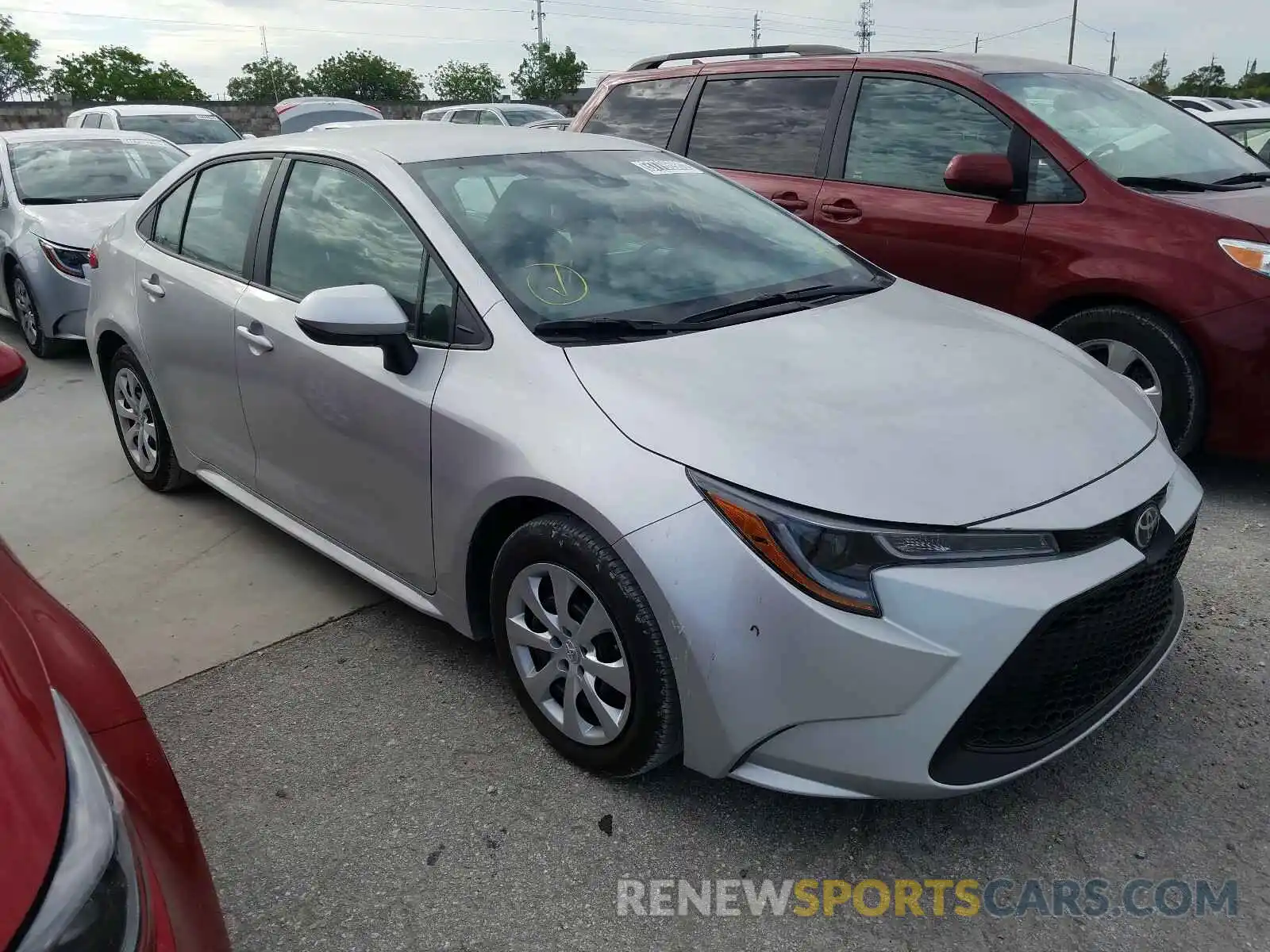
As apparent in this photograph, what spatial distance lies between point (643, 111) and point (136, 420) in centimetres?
323

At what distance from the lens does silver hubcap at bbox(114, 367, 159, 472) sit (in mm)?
4336

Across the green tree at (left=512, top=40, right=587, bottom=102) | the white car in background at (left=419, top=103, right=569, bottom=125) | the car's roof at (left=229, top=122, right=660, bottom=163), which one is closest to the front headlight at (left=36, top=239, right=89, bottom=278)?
the car's roof at (left=229, top=122, right=660, bottom=163)

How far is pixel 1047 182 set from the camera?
4441 mm

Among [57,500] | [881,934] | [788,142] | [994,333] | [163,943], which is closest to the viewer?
[163,943]

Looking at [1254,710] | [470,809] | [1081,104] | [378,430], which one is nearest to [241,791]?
[470,809]

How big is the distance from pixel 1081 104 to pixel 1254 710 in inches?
120

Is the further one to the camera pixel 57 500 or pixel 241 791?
pixel 57 500

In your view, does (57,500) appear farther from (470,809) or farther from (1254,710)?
(1254,710)

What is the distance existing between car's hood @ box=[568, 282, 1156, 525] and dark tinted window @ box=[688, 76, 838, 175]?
258cm

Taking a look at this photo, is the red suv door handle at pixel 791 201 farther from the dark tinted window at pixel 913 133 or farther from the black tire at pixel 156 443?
the black tire at pixel 156 443

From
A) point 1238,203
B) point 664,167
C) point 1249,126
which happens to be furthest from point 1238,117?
point 664,167

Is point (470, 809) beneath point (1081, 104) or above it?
beneath

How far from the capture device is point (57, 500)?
14.9ft

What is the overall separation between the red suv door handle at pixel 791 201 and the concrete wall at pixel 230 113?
86.2ft
